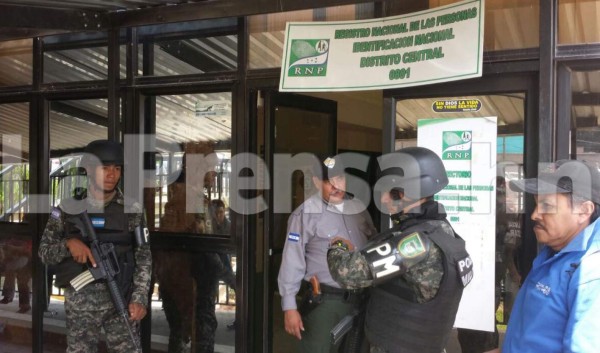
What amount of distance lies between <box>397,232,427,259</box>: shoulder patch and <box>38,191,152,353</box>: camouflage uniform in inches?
71.5

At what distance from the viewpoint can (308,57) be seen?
340 cm

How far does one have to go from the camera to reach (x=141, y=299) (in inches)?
128

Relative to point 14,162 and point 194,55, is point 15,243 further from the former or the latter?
point 194,55

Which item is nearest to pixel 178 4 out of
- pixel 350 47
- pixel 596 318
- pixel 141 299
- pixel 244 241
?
pixel 350 47

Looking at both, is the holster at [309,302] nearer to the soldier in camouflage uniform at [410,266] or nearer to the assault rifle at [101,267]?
the soldier in camouflage uniform at [410,266]

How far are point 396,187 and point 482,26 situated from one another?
1.20 meters

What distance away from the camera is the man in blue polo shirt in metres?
1.69

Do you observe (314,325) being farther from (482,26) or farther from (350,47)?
(482,26)

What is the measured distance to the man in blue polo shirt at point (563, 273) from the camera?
169 centimetres

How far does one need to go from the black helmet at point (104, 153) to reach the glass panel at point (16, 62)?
1.60 m

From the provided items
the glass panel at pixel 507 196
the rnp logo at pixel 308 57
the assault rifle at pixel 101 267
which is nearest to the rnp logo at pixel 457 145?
the glass panel at pixel 507 196

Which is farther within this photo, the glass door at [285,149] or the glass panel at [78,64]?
the glass panel at [78,64]

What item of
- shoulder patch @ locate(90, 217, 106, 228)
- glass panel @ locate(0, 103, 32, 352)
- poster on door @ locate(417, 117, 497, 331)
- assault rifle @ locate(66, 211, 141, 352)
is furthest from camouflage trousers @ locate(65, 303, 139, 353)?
poster on door @ locate(417, 117, 497, 331)

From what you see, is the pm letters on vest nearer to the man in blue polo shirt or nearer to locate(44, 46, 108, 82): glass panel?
the man in blue polo shirt
